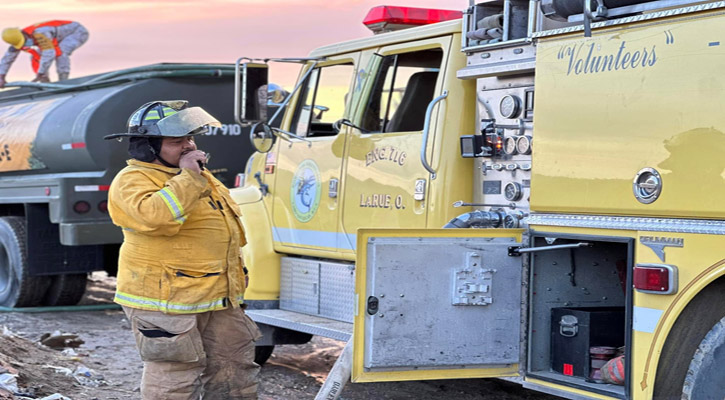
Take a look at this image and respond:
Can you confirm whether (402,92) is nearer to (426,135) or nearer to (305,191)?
(426,135)

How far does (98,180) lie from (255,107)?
393 cm

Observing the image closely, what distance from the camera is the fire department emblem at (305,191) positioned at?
661 cm

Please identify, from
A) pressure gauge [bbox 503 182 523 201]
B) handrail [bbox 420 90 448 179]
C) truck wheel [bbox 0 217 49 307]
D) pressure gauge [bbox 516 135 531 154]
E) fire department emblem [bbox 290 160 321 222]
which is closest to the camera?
pressure gauge [bbox 516 135 531 154]

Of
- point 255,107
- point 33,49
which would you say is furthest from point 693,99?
point 33,49

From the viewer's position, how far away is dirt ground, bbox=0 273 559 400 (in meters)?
6.36

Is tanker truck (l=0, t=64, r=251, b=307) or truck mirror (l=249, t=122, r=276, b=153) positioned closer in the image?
truck mirror (l=249, t=122, r=276, b=153)

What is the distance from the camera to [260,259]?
22.7 ft

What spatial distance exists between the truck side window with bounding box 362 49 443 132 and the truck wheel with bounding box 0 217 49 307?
566 cm

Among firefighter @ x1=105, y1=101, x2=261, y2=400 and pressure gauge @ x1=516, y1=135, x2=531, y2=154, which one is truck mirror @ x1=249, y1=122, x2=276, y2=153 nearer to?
firefighter @ x1=105, y1=101, x2=261, y2=400

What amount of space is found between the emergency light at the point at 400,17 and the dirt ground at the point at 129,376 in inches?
99.5

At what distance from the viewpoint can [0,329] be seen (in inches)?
307

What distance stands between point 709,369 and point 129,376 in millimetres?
4466

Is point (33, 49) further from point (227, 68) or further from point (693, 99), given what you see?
point (693, 99)

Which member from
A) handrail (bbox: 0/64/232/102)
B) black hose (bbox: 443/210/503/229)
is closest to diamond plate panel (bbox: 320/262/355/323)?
black hose (bbox: 443/210/503/229)
